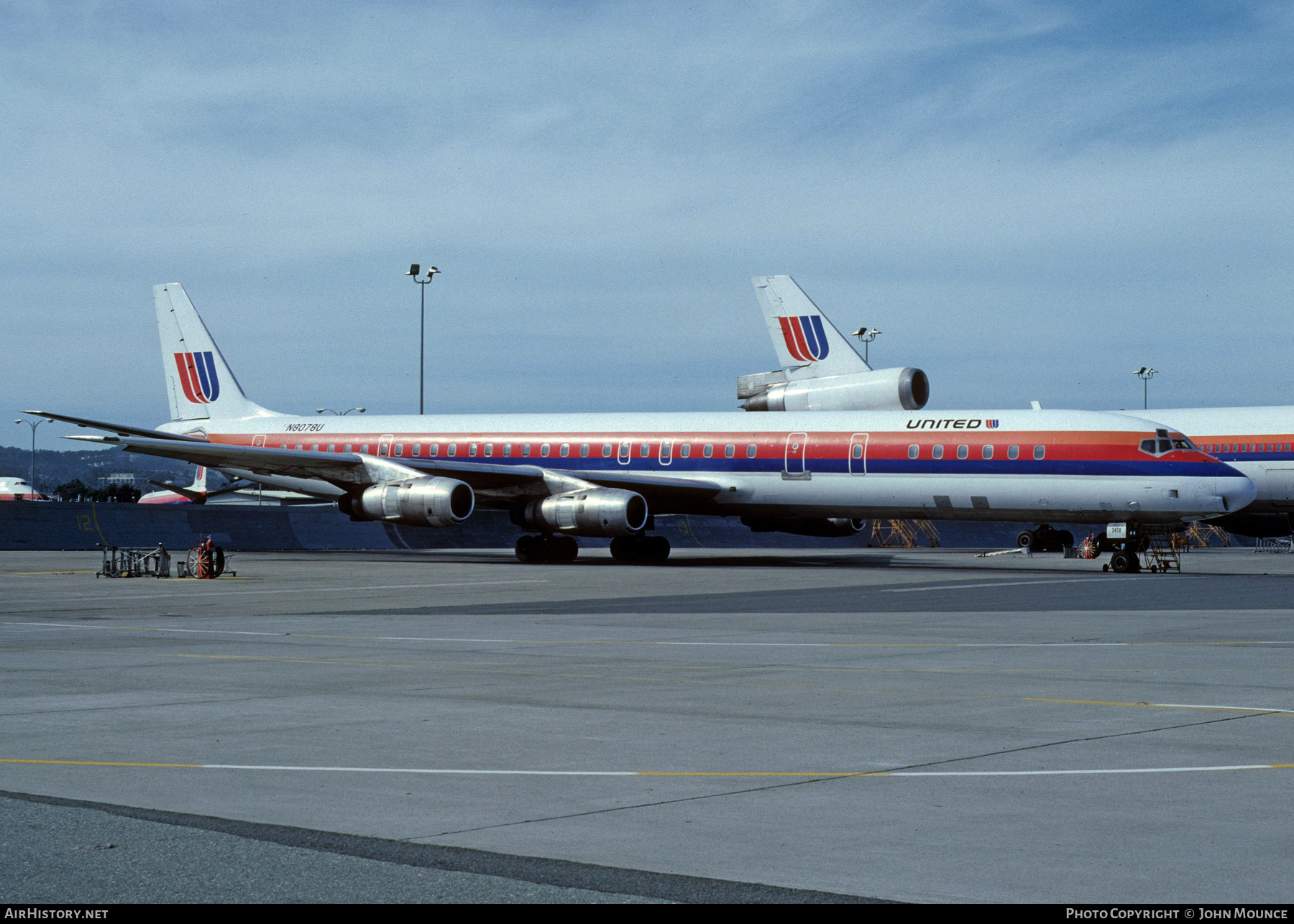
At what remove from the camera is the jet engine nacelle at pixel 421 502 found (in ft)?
124

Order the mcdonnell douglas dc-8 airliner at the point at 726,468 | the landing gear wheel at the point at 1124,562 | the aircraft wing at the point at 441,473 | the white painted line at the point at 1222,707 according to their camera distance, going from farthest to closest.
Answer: the aircraft wing at the point at 441,473 → the landing gear wheel at the point at 1124,562 → the mcdonnell douglas dc-8 airliner at the point at 726,468 → the white painted line at the point at 1222,707

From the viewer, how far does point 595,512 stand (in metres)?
37.4

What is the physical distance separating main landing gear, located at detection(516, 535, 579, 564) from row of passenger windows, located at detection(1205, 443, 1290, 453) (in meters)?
19.1

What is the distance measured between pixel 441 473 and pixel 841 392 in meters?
13.1

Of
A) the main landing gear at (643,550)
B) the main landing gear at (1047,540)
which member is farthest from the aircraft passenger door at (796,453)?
the main landing gear at (1047,540)

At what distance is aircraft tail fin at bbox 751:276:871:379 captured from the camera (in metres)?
50.9

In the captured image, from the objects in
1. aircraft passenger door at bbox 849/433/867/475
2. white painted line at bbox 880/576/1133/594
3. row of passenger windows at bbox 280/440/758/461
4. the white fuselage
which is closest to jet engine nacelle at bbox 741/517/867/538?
the white fuselage

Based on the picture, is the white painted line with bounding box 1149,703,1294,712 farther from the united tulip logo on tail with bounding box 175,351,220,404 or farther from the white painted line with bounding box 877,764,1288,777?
the united tulip logo on tail with bounding box 175,351,220,404

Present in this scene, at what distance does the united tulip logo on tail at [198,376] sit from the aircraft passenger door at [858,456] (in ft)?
78.8

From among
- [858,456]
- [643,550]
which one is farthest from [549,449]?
[858,456]

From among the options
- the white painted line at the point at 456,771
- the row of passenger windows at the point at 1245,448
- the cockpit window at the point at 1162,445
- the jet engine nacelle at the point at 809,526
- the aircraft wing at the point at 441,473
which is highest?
the row of passenger windows at the point at 1245,448

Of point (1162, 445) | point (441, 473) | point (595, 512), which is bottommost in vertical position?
point (595, 512)

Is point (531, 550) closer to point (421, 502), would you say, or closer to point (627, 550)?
point (627, 550)

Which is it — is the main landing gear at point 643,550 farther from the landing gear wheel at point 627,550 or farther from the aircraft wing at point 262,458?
the aircraft wing at point 262,458
